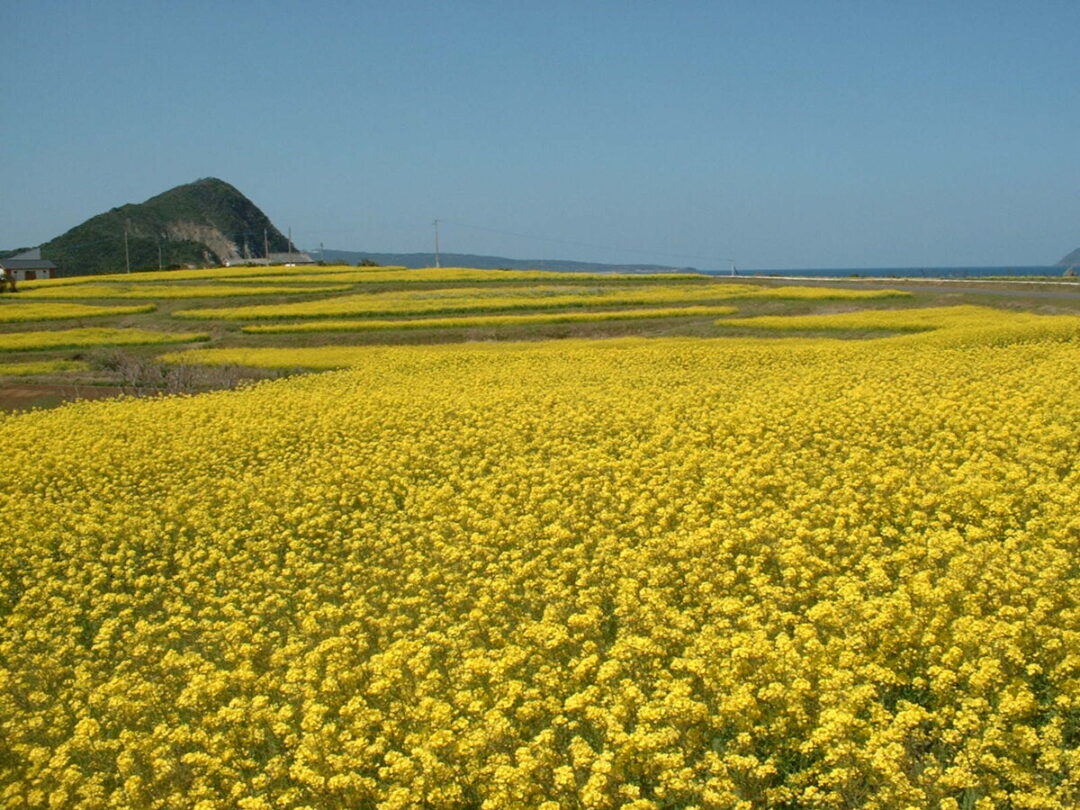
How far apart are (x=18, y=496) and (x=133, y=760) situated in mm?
8295

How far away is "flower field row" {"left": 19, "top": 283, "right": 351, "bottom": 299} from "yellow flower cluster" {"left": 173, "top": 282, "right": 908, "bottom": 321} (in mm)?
3244

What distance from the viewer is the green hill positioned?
93.0 meters

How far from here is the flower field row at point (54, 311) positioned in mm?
38028

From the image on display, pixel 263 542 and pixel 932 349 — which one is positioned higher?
pixel 932 349

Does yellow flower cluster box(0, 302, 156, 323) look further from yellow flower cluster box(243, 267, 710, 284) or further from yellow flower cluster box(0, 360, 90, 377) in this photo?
yellow flower cluster box(243, 267, 710, 284)

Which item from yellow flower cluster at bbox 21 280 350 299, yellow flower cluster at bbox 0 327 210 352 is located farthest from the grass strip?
yellow flower cluster at bbox 0 327 210 352

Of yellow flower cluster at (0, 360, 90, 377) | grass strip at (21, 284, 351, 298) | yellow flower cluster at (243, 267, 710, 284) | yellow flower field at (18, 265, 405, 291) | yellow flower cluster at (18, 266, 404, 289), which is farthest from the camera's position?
yellow flower cluster at (18, 266, 404, 289)

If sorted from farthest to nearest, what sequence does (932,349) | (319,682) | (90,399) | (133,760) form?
1. (90,399)
2. (932,349)
3. (319,682)
4. (133,760)

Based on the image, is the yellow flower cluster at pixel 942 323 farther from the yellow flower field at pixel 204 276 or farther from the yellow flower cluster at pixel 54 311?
the yellow flower field at pixel 204 276

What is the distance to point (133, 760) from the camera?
648 cm

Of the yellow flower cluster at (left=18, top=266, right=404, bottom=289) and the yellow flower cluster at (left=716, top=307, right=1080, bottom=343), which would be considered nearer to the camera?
the yellow flower cluster at (left=716, top=307, right=1080, bottom=343)

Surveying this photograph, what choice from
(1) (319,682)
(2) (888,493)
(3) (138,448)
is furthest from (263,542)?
(2) (888,493)

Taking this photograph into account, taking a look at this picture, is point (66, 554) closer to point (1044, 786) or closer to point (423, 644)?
point (423, 644)

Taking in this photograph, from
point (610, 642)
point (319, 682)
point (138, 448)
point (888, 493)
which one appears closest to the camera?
point (319, 682)
